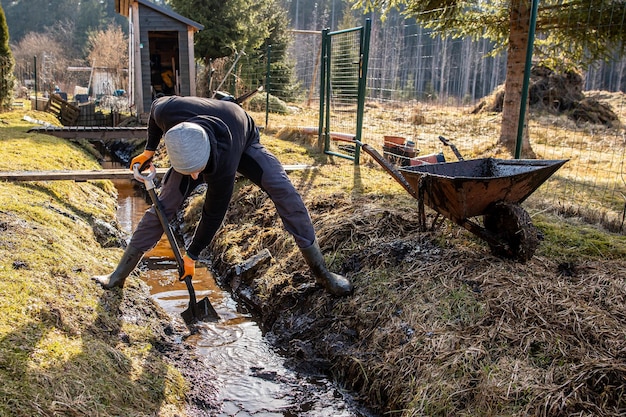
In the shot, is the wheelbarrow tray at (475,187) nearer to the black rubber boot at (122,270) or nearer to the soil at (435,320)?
the soil at (435,320)

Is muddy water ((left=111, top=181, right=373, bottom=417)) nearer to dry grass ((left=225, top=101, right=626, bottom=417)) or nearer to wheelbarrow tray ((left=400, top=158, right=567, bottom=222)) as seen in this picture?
dry grass ((left=225, top=101, right=626, bottom=417))

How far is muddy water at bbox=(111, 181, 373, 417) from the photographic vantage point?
348 centimetres

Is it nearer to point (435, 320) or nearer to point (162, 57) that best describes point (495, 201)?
point (435, 320)

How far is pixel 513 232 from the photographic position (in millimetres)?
4008

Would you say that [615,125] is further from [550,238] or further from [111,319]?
[111,319]

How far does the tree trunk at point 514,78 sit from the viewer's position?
8891 millimetres

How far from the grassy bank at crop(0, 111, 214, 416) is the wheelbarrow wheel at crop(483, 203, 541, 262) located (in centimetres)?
240

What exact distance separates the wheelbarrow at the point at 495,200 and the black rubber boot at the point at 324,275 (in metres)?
0.92

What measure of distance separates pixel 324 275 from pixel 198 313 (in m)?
1.06

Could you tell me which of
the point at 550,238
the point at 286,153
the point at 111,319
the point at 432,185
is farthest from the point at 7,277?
the point at 286,153

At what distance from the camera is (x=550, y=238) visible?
4586mm

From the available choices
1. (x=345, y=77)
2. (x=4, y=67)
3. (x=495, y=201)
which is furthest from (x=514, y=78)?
(x=4, y=67)

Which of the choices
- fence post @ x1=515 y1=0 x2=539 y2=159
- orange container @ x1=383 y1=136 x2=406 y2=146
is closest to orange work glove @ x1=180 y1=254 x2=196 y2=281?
fence post @ x1=515 y1=0 x2=539 y2=159

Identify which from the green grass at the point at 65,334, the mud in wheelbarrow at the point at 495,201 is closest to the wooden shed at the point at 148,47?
the green grass at the point at 65,334
